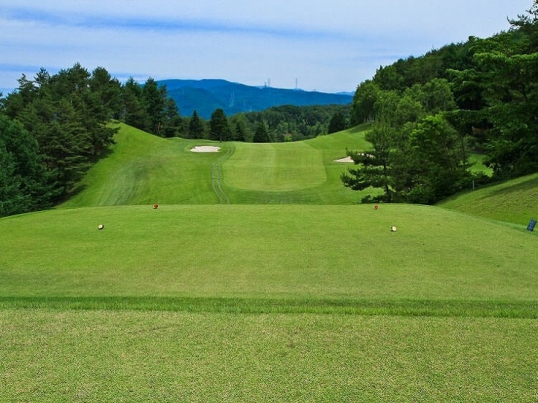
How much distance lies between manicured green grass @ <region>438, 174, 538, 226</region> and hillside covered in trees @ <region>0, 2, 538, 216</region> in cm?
237

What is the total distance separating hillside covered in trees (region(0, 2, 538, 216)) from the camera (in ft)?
75.4

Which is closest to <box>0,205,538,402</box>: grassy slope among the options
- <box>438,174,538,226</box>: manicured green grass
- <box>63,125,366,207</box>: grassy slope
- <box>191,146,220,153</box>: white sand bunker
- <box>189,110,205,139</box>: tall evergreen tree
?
<box>438,174,538,226</box>: manicured green grass

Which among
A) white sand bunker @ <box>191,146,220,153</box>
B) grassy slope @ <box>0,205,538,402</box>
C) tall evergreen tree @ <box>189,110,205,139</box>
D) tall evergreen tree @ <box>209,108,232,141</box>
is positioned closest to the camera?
grassy slope @ <box>0,205,538,402</box>

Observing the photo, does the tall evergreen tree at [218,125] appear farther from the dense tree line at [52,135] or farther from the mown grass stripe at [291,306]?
the mown grass stripe at [291,306]

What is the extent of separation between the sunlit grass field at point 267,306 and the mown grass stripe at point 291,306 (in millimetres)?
31

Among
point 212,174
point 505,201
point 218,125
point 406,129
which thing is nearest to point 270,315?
point 505,201

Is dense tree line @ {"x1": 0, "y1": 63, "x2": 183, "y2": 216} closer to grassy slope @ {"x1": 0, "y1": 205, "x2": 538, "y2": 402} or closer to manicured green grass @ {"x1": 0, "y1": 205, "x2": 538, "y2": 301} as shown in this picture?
manicured green grass @ {"x1": 0, "y1": 205, "x2": 538, "y2": 301}

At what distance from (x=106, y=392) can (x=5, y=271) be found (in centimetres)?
545

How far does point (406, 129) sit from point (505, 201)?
45.2 ft

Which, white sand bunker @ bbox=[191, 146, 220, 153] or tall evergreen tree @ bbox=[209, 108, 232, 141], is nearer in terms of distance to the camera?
white sand bunker @ bbox=[191, 146, 220, 153]

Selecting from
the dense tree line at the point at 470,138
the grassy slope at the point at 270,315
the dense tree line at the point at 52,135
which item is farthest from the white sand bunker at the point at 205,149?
the grassy slope at the point at 270,315

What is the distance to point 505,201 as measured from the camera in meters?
18.4

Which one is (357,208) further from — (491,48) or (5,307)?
(491,48)

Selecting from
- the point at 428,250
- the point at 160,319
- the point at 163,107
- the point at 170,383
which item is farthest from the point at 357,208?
the point at 163,107
